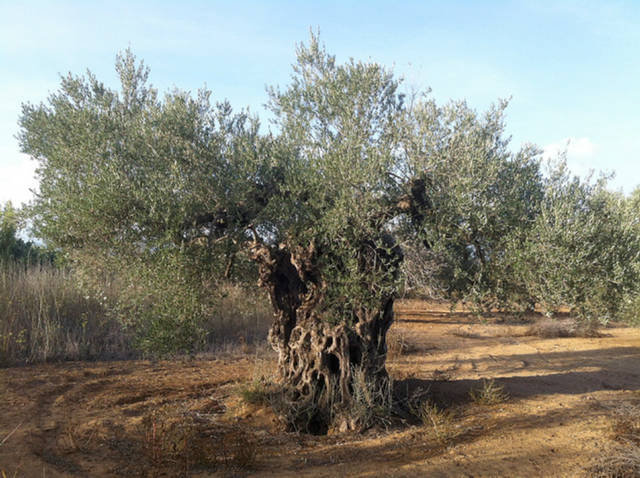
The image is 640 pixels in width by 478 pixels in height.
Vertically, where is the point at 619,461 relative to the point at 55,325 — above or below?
below

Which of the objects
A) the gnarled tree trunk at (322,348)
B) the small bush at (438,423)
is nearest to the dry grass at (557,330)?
the small bush at (438,423)

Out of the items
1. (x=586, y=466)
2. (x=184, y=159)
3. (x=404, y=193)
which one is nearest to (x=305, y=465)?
(x=586, y=466)

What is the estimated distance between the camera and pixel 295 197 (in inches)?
243

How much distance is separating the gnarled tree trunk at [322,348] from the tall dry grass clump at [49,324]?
6.08 metres

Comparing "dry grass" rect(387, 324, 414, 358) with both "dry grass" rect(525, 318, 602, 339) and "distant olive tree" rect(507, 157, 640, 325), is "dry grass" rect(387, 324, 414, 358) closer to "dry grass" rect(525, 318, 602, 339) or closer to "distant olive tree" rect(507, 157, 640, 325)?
"dry grass" rect(525, 318, 602, 339)

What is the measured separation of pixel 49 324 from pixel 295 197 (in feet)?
33.1

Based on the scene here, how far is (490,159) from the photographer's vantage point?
21.2ft

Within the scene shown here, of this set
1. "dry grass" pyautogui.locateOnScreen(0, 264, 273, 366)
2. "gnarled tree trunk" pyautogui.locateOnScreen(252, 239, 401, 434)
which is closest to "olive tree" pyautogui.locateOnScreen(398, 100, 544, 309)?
"gnarled tree trunk" pyautogui.locateOnScreen(252, 239, 401, 434)

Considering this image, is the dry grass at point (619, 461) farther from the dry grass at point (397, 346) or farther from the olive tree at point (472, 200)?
the dry grass at point (397, 346)

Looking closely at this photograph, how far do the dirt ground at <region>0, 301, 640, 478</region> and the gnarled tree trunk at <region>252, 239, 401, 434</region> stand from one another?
A: 0.50 meters

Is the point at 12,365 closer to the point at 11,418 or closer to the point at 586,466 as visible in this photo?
the point at 11,418

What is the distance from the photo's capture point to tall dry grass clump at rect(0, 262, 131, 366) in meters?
12.0

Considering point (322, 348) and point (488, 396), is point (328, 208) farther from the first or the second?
point (488, 396)

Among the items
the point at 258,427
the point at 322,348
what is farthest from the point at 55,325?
the point at 322,348
